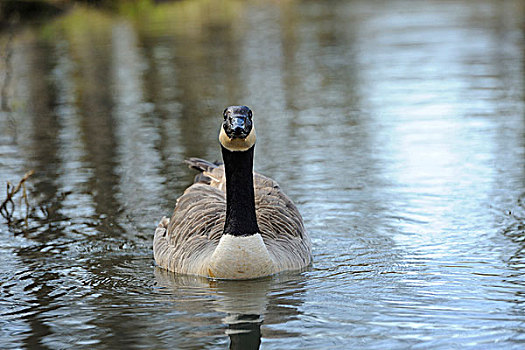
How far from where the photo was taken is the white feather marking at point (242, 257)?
805 cm

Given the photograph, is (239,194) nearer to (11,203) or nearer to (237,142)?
(237,142)

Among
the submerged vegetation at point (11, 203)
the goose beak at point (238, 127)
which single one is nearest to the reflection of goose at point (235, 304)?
the goose beak at point (238, 127)

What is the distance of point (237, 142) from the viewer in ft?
26.3

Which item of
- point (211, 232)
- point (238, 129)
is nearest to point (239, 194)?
point (211, 232)

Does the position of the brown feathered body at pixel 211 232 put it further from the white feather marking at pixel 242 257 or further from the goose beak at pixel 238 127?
the goose beak at pixel 238 127

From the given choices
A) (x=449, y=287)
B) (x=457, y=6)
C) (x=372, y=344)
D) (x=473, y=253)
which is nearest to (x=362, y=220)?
(x=473, y=253)

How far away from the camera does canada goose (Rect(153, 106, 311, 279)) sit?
805 cm

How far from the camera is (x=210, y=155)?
1412cm

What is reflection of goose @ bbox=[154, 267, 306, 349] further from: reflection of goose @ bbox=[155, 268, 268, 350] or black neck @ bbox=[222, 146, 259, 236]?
black neck @ bbox=[222, 146, 259, 236]

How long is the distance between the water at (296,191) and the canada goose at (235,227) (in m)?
0.18

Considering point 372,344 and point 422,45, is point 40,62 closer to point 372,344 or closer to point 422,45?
point 422,45

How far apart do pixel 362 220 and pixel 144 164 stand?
4.49 meters

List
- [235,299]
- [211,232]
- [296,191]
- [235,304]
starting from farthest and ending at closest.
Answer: [296,191] → [211,232] → [235,299] → [235,304]

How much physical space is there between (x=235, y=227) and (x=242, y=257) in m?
0.29
